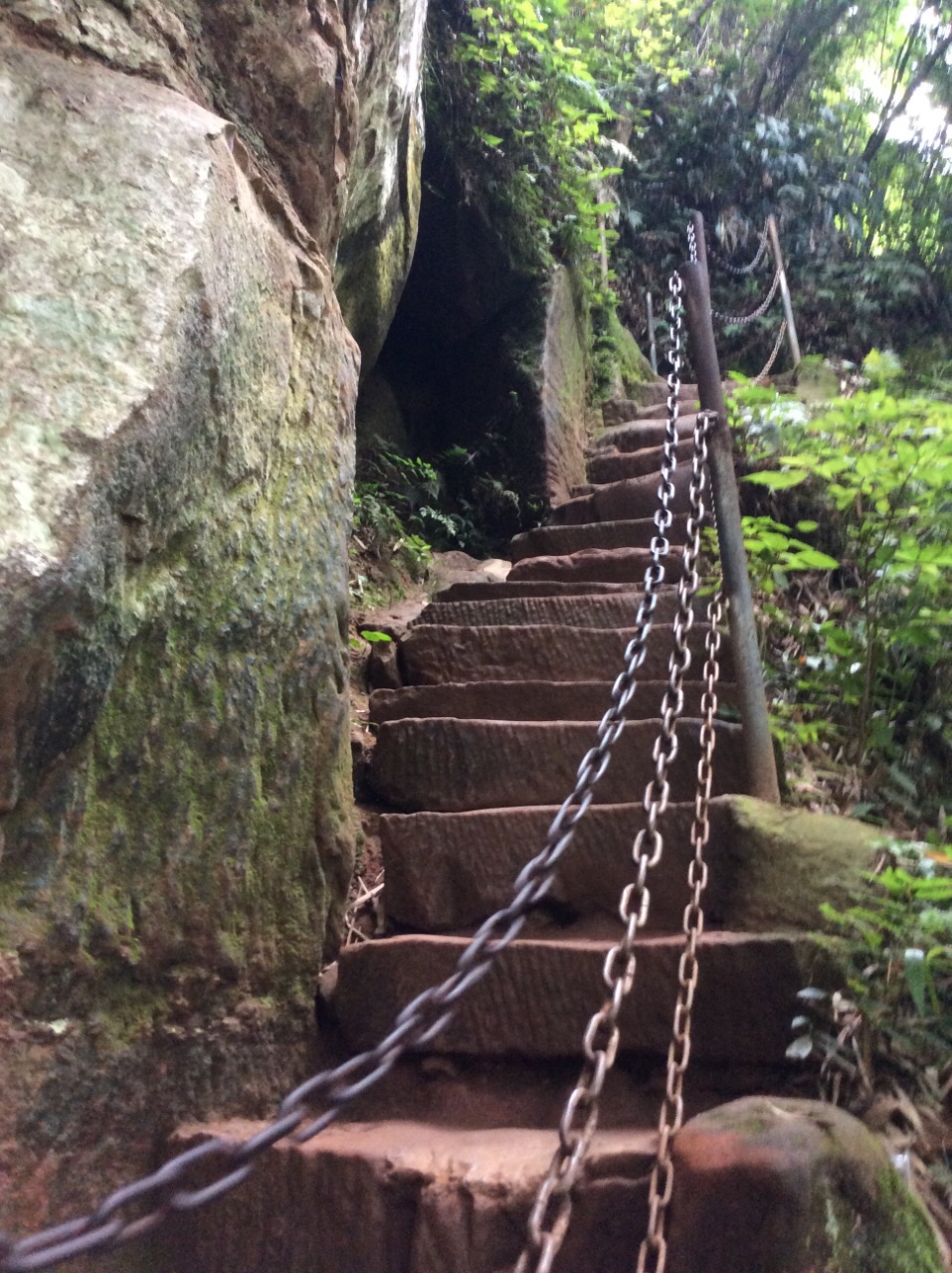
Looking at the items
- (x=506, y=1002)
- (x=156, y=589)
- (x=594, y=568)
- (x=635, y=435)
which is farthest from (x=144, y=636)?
(x=635, y=435)

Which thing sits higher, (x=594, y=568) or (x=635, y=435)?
(x=635, y=435)

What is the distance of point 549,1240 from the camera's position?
935 mm

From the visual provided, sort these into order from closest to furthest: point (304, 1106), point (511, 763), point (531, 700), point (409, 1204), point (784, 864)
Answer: point (304, 1106), point (409, 1204), point (784, 864), point (511, 763), point (531, 700)

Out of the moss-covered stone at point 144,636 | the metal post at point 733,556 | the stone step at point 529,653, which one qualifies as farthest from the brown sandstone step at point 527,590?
the moss-covered stone at point 144,636

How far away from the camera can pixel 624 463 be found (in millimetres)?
5805

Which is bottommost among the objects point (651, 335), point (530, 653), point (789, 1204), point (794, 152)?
point (789, 1204)

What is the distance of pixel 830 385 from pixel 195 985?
6.27 metres

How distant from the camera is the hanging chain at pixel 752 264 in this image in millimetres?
9250

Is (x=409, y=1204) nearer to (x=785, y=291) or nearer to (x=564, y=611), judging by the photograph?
(x=564, y=611)

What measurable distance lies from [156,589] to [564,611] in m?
2.13

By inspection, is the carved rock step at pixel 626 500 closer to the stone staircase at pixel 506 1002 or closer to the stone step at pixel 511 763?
the stone staircase at pixel 506 1002

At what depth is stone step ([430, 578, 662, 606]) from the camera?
3674 mm

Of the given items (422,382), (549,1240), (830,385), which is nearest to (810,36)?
(830,385)

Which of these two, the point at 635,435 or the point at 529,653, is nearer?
the point at 529,653
